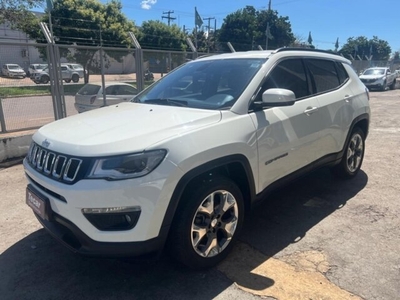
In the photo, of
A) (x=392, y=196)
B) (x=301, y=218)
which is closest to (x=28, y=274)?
(x=301, y=218)

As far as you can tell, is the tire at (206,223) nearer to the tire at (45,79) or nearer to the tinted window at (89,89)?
the tire at (45,79)

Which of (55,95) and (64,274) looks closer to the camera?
(64,274)

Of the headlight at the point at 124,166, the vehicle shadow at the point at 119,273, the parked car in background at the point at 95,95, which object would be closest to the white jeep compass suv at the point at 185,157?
the headlight at the point at 124,166

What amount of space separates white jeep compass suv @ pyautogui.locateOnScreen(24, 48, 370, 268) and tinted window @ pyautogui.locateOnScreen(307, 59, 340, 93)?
0.14 feet

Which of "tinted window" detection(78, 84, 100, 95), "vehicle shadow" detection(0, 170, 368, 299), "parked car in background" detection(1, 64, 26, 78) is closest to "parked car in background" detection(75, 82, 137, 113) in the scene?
"tinted window" detection(78, 84, 100, 95)

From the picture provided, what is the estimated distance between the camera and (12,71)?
686 cm

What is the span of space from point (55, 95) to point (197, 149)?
19.9 ft

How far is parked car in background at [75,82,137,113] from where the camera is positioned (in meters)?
8.28

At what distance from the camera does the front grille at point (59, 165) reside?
7.75 feet

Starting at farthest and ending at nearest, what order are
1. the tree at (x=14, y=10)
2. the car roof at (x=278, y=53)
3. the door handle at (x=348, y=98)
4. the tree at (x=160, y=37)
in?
1. the tree at (x=160, y=37)
2. the tree at (x=14, y=10)
3. the door handle at (x=348, y=98)
4. the car roof at (x=278, y=53)

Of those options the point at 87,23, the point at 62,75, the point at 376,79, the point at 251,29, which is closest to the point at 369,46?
the point at 251,29

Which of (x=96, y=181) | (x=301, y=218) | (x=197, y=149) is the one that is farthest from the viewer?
(x=301, y=218)

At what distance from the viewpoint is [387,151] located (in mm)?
6660

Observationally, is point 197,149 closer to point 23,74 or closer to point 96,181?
point 96,181
